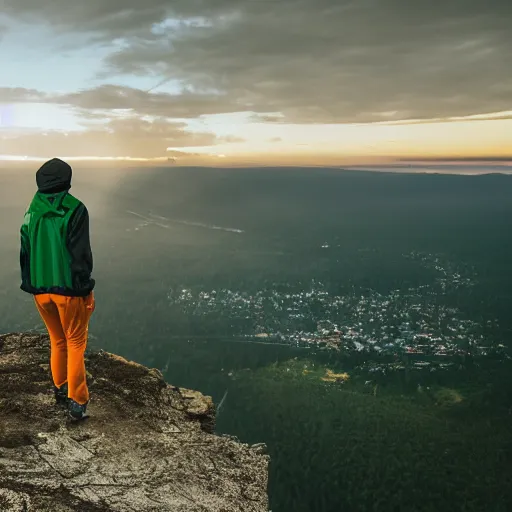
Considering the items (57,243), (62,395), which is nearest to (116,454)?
(62,395)

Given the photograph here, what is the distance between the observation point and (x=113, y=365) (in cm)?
1285

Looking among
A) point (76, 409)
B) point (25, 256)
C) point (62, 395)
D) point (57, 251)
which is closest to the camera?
point (57, 251)

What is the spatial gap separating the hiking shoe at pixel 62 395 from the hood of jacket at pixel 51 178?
4.13 meters

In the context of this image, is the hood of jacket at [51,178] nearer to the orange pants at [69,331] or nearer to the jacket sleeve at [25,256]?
the jacket sleeve at [25,256]

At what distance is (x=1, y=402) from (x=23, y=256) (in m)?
3.48

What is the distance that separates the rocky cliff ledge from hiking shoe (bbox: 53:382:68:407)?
155 mm

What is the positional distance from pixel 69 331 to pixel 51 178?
113 inches

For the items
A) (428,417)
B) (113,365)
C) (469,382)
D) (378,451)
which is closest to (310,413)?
(378,451)

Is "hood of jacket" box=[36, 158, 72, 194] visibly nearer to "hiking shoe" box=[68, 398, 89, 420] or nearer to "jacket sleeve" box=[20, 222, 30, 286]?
"jacket sleeve" box=[20, 222, 30, 286]

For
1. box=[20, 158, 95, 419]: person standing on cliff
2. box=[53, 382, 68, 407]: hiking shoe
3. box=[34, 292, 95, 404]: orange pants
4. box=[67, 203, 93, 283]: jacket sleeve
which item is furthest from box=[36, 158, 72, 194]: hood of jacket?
box=[53, 382, 68, 407]: hiking shoe

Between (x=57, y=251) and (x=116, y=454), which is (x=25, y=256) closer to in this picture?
(x=57, y=251)

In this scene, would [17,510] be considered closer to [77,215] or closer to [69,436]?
[69,436]

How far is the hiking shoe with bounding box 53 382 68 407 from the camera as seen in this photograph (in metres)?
9.63

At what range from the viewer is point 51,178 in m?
8.36
